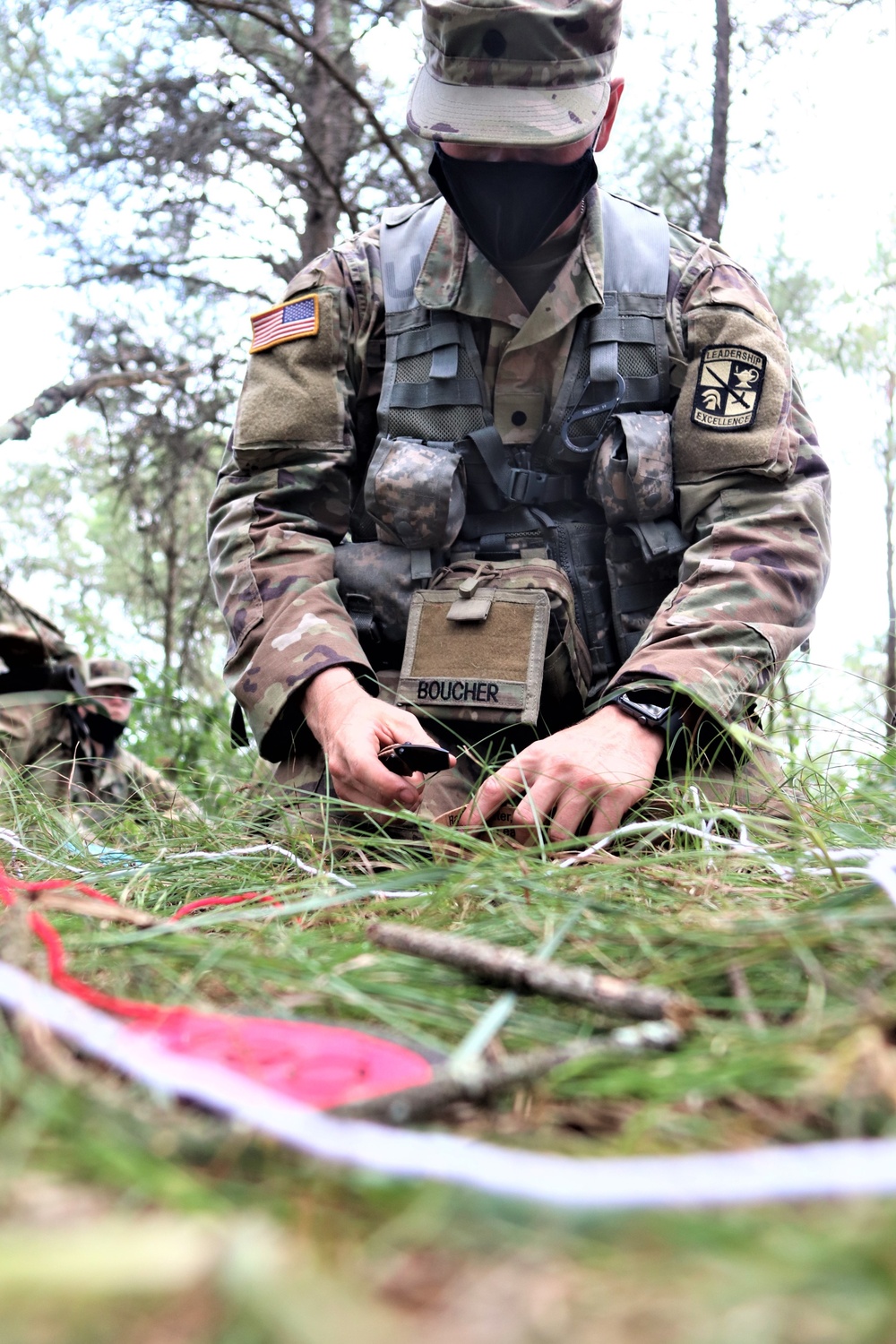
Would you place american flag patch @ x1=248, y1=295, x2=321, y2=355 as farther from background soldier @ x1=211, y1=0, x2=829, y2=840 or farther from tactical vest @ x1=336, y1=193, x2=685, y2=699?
tactical vest @ x1=336, y1=193, x2=685, y2=699

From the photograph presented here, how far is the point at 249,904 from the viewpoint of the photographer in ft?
A: 4.95

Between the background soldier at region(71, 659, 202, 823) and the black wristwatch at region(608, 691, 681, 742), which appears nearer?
the black wristwatch at region(608, 691, 681, 742)

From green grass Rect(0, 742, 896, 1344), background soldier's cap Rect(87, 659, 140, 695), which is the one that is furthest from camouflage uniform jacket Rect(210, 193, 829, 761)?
background soldier's cap Rect(87, 659, 140, 695)

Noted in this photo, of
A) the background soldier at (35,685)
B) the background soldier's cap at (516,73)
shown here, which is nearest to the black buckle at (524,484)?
the background soldier's cap at (516,73)

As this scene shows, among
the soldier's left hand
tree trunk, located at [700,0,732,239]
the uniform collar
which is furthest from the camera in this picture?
tree trunk, located at [700,0,732,239]

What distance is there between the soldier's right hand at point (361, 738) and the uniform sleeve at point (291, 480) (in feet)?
0.65

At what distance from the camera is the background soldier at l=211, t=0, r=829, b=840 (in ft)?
7.52

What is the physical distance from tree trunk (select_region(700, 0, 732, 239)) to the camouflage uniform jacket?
1603 mm

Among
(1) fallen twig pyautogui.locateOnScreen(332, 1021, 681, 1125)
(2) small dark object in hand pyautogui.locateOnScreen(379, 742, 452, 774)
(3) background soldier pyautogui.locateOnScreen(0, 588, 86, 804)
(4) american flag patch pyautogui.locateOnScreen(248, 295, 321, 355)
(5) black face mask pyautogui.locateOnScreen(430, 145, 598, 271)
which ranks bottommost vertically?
(3) background soldier pyautogui.locateOnScreen(0, 588, 86, 804)

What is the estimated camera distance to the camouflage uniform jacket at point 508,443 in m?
2.30

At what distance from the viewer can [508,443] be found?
258 cm

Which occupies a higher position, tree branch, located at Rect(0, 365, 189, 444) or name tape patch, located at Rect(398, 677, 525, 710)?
tree branch, located at Rect(0, 365, 189, 444)

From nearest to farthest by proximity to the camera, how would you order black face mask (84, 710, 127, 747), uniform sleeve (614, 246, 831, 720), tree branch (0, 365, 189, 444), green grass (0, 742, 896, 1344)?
green grass (0, 742, 896, 1344)
uniform sleeve (614, 246, 831, 720)
tree branch (0, 365, 189, 444)
black face mask (84, 710, 127, 747)

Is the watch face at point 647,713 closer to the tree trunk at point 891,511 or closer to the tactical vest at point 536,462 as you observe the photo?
the tactical vest at point 536,462
